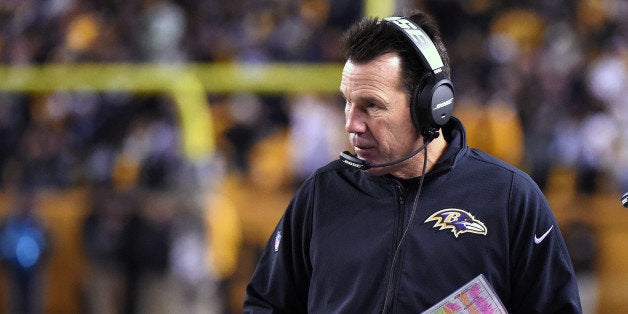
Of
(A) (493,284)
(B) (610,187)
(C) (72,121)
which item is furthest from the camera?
(C) (72,121)

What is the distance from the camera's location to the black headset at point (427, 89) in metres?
2.32

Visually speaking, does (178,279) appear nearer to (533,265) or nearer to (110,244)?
(110,244)

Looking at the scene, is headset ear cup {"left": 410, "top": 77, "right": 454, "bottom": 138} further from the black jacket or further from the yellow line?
the yellow line

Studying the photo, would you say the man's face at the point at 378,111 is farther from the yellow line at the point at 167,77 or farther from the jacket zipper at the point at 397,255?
the yellow line at the point at 167,77

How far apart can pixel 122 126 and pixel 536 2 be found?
11.4ft

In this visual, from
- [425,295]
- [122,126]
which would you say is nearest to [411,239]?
[425,295]

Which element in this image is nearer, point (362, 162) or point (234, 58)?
point (362, 162)

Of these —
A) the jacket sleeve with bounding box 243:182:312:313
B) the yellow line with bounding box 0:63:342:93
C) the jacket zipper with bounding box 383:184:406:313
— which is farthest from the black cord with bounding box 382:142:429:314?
the yellow line with bounding box 0:63:342:93

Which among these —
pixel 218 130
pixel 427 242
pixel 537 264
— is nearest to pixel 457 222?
pixel 427 242

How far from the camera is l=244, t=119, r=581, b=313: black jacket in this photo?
227 cm

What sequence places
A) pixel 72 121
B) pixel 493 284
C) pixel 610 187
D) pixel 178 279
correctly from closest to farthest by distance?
pixel 493 284 → pixel 610 187 → pixel 178 279 → pixel 72 121

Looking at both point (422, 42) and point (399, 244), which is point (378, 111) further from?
point (399, 244)

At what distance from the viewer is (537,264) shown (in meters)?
2.26

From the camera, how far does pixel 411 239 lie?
232 centimetres
